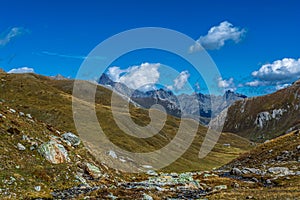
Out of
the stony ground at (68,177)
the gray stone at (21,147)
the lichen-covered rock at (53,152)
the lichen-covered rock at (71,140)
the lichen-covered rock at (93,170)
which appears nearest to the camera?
the stony ground at (68,177)

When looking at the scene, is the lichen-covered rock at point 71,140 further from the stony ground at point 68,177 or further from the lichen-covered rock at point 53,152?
the lichen-covered rock at point 53,152

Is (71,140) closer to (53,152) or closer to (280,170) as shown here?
(53,152)

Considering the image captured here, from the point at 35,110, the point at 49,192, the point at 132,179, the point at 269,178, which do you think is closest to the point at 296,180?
the point at 269,178

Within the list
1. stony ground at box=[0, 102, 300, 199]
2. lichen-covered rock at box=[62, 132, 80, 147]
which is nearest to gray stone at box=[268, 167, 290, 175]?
stony ground at box=[0, 102, 300, 199]

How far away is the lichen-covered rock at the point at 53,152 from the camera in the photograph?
49500 millimetres

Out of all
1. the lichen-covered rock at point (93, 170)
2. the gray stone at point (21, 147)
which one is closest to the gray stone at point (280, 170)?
the lichen-covered rock at point (93, 170)

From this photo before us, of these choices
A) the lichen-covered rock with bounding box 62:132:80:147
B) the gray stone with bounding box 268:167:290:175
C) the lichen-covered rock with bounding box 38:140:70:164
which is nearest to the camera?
the lichen-covered rock with bounding box 38:140:70:164

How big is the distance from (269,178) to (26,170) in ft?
149

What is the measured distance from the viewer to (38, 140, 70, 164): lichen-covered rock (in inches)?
1949

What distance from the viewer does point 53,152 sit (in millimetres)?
50688

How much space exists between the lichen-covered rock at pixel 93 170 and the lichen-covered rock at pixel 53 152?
3624 mm

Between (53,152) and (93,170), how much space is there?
754 centimetres

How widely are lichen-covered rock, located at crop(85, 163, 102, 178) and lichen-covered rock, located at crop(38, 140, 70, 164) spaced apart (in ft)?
11.9

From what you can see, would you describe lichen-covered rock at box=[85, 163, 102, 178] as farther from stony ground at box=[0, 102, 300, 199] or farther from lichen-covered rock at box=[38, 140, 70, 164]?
lichen-covered rock at box=[38, 140, 70, 164]
